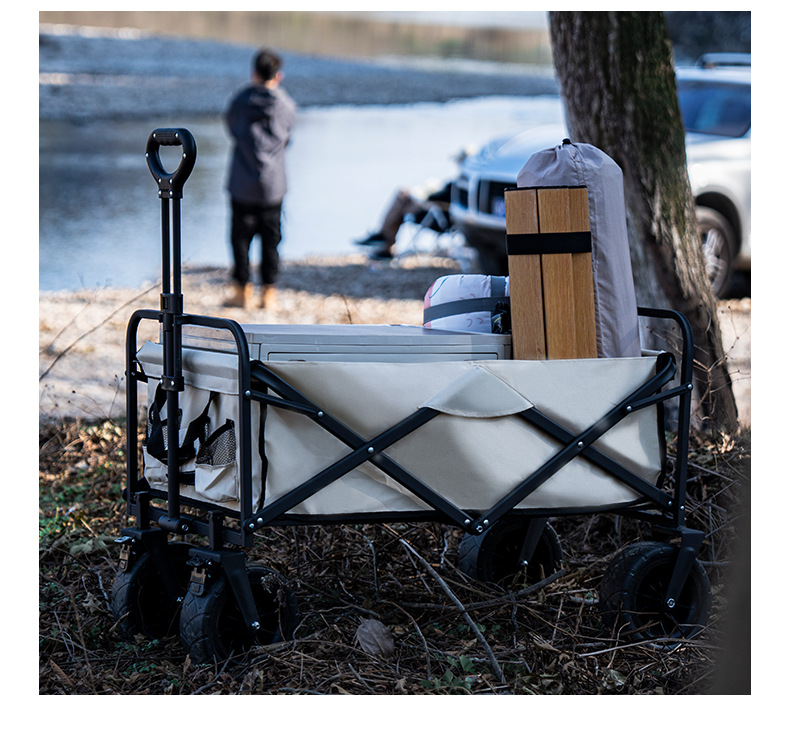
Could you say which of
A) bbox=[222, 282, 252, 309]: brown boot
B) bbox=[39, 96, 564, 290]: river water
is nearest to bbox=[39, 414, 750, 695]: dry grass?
bbox=[222, 282, 252, 309]: brown boot

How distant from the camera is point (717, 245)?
8422 millimetres

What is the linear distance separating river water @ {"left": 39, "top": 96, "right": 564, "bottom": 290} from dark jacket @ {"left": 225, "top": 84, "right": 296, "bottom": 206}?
2705 millimetres

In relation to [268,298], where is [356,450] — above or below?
below

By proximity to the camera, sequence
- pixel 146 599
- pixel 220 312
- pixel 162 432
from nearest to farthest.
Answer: pixel 162 432 → pixel 146 599 → pixel 220 312

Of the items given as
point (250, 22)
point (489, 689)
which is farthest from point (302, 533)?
point (250, 22)

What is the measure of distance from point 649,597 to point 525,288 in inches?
39.8

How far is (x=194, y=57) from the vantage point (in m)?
21.1

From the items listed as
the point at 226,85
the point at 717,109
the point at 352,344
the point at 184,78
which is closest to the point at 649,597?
the point at 352,344

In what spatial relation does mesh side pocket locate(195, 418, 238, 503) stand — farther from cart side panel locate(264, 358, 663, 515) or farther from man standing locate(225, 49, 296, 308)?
man standing locate(225, 49, 296, 308)

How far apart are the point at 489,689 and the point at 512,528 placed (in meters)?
0.81

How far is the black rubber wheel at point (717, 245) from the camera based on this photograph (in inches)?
326

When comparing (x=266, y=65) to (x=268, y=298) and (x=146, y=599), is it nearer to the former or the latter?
(x=268, y=298)

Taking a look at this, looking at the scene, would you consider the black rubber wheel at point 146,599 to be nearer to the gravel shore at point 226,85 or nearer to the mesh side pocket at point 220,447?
the mesh side pocket at point 220,447

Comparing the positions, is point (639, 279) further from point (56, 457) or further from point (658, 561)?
point (56, 457)
